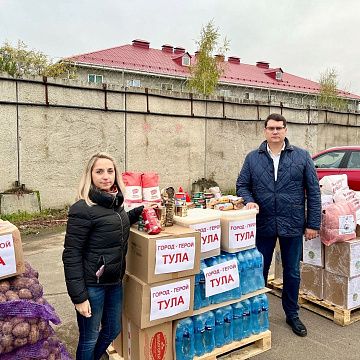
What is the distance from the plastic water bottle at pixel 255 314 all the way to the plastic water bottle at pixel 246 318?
0.12ft

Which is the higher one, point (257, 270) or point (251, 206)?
point (251, 206)

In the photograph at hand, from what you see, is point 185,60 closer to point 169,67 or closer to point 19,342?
point 169,67

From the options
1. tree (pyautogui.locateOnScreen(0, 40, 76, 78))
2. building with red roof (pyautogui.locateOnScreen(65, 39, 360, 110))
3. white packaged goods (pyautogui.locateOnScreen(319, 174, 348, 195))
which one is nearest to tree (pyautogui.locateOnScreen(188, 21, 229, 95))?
building with red roof (pyautogui.locateOnScreen(65, 39, 360, 110))

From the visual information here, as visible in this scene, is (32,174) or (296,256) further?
(32,174)

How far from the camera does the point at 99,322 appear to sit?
2.53m

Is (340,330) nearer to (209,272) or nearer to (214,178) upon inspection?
(209,272)

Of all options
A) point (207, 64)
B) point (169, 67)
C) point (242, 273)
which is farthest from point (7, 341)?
point (169, 67)

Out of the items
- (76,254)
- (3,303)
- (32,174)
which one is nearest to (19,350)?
(3,303)

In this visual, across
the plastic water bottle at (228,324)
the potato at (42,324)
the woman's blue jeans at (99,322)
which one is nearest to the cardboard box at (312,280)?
the plastic water bottle at (228,324)

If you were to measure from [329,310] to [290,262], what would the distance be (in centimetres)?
91

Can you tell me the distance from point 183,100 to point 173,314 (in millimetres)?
8035

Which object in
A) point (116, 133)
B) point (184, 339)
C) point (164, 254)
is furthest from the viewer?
point (116, 133)

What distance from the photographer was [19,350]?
2.30m

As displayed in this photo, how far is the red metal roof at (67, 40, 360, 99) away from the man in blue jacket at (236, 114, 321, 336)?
20.8 meters
